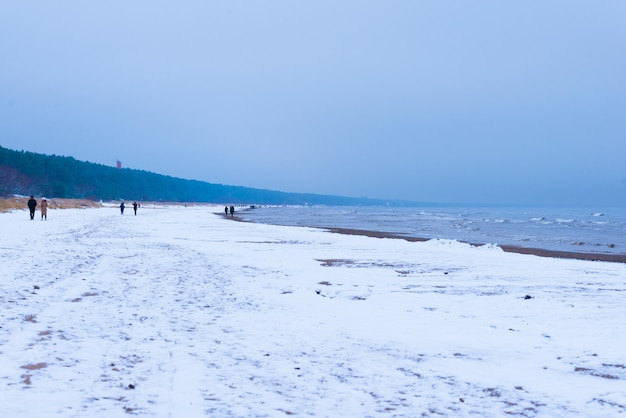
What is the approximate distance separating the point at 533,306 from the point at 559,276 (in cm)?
474

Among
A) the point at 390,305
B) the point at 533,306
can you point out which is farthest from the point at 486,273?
the point at 390,305

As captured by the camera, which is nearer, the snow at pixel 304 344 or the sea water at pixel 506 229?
Answer: the snow at pixel 304 344

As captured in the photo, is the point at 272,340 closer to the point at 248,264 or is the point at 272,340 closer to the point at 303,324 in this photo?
the point at 303,324

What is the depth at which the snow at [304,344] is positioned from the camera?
4.64 m

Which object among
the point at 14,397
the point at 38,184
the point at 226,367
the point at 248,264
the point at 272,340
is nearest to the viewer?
the point at 14,397

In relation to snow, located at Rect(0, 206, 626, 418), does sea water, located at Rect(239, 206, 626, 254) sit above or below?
below

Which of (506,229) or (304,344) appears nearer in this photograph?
(304,344)

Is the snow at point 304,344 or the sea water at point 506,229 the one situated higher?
the snow at point 304,344

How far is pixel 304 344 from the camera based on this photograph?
654cm

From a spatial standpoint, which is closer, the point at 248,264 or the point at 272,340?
the point at 272,340

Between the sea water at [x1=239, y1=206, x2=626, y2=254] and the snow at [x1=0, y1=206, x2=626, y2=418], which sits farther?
the sea water at [x1=239, y1=206, x2=626, y2=254]

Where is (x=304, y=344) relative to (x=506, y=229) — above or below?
above

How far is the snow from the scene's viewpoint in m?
4.64

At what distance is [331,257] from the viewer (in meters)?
17.6
